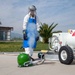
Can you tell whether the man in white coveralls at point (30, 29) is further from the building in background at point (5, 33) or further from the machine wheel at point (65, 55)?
the building in background at point (5, 33)

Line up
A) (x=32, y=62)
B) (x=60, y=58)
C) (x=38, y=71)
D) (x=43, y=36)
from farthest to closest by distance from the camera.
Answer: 1. (x=43, y=36)
2. (x=60, y=58)
3. (x=32, y=62)
4. (x=38, y=71)

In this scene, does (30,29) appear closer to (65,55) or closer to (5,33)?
(65,55)

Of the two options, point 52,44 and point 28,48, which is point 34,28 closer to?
point 28,48

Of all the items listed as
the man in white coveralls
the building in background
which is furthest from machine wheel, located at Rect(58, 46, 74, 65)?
the building in background

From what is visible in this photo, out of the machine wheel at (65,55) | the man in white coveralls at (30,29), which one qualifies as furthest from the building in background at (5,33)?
the machine wheel at (65,55)

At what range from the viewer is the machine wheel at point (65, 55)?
8.38 meters

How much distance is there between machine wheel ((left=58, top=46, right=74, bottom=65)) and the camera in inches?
330

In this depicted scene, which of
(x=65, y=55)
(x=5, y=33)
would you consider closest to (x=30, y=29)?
(x=65, y=55)

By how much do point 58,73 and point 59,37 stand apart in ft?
9.19

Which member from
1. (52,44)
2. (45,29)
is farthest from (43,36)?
(52,44)

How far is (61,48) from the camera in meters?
8.92

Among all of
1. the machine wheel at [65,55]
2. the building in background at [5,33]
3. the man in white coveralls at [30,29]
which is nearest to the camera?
the machine wheel at [65,55]

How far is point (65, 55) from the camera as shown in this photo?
8680mm

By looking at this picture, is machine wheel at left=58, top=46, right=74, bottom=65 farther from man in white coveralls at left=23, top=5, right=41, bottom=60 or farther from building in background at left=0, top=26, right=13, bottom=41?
building in background at left=0, top=26, right=13, bottom=41
